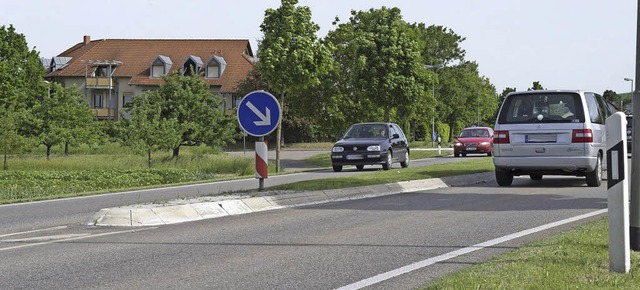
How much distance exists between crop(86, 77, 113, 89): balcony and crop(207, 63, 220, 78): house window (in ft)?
32.1

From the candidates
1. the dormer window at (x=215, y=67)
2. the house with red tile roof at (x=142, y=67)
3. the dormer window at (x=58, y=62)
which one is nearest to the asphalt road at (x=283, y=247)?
the house with red tile roof at (x=142, y=67)

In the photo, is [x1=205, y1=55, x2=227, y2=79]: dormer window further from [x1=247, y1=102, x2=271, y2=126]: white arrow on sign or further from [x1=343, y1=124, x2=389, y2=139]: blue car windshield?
[x1=247, y1=102, x2=271, y2=126]: white arrow on sign

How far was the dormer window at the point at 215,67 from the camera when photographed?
7425 cm

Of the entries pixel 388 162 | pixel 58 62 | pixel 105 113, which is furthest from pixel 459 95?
pixel 388 162

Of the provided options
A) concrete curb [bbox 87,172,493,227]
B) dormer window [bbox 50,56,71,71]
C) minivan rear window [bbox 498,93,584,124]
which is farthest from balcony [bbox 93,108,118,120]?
minivan rear window [bbox 498,93,584,124]

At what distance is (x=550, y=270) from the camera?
589 cm

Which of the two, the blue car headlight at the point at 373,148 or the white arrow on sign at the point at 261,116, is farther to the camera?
the blue car headlight at the point at 373,148

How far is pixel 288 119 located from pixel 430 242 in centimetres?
6106

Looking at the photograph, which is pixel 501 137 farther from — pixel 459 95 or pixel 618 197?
pixel 459 95

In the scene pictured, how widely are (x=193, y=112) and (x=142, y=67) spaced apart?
31.8 metres

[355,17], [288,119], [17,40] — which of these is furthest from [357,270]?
[17,40]

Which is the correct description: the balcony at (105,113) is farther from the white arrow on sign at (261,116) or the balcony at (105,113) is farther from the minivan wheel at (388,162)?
the white arrow on sign at (261,116)

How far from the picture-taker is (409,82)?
40219 millimetres

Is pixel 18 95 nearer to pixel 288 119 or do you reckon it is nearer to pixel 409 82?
pixel 288 119
